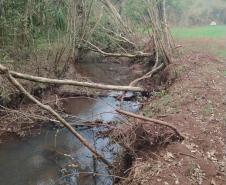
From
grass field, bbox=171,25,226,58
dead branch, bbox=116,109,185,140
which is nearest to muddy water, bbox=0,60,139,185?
dead branch, bbox=116,109,185,140

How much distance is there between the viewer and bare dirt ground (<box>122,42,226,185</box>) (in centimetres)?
673

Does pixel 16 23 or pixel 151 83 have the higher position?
pixel 16 23

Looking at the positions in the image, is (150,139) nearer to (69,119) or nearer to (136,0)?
(69,119)

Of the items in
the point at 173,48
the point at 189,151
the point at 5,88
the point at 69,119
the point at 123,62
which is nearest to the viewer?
the point at 189,151

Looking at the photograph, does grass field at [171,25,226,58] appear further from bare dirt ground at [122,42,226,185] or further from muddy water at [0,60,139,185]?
muddy water at [0,60,139,185]

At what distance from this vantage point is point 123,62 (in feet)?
74.9

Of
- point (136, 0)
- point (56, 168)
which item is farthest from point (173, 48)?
point (136, 0)

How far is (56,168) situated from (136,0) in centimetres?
2187

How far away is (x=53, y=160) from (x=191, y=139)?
3.79 meters

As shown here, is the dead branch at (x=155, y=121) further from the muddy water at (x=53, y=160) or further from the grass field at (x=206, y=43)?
the grass field at (x=206, y=43)

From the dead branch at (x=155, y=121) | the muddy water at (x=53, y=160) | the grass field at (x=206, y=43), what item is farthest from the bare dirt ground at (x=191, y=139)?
the grass field at (x=206, y=43)

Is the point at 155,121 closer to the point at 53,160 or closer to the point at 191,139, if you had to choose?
the point at 191,139

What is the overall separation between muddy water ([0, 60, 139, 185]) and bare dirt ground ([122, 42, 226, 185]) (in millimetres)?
1218

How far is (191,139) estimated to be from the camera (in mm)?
7871
